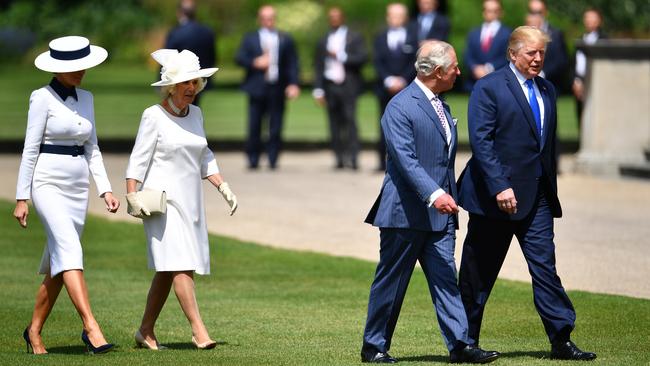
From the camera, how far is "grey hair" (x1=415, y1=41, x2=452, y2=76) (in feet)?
24.2

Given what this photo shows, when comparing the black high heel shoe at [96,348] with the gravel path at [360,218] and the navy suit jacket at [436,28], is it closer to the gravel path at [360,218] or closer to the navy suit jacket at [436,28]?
the gravel path at [360,218]

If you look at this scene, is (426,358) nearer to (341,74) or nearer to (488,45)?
(488,45)

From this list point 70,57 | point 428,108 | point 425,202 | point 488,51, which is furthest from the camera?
point 488,51

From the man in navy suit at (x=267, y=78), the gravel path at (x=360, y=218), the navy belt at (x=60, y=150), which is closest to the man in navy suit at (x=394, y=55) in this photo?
the gravel path at (x=360, y=218)

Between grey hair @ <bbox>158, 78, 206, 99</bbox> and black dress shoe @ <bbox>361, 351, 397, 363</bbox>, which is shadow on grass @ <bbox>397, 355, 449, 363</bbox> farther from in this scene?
grey hair @ <bbox>158, 78, 206, 99</bbox>

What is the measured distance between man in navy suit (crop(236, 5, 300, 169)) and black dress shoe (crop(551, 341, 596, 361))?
12.1 meters

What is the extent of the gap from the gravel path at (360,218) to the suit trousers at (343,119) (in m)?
0.29

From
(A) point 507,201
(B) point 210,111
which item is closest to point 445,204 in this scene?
(A) point 507,201

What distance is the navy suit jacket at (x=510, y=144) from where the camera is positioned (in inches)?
304

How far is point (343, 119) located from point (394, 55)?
1.59 metres

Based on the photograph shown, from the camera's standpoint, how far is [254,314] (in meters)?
9.63

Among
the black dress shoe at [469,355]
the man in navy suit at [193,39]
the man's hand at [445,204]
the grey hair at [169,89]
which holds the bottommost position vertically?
the black dress shoe at [469,355]

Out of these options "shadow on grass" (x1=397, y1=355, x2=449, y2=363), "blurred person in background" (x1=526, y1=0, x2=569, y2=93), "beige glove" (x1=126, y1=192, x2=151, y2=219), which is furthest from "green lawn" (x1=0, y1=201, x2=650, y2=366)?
"blurred person in background" (x1=526, y1=0, x2=569, y2=93)

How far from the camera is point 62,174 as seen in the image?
814cm
